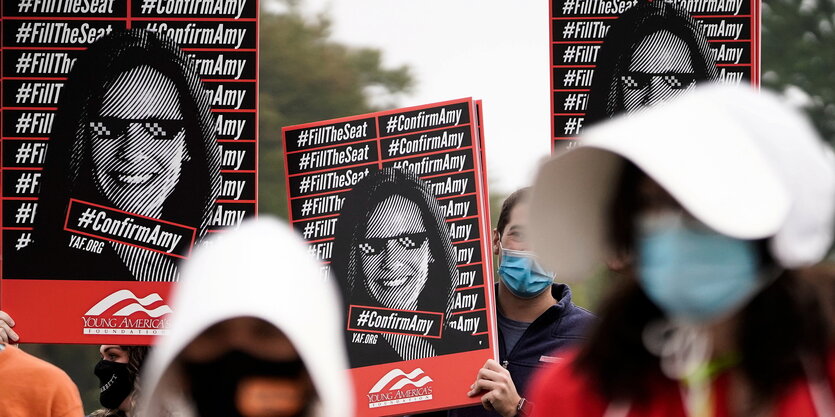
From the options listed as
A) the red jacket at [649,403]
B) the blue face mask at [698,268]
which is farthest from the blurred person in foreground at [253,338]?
the blue face mask at [698,268]

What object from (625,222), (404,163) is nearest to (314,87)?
(404,163)

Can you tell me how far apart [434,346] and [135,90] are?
4.85 feet

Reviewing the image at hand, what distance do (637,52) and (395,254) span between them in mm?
1185

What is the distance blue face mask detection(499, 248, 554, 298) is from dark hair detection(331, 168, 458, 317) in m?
0.26

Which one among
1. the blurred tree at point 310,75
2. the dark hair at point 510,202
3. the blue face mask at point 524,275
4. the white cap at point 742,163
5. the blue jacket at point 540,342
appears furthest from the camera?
the blurred tree at point 310,75

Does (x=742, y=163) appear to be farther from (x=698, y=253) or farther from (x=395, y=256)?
(x=395, y=256)

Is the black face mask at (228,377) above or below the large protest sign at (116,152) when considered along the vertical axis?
below

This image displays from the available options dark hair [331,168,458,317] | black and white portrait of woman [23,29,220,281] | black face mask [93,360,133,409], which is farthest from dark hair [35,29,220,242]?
black face mask [93,360,133,409]

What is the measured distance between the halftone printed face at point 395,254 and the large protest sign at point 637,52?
0.62 m

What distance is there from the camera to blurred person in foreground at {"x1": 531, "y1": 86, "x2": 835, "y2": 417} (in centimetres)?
183

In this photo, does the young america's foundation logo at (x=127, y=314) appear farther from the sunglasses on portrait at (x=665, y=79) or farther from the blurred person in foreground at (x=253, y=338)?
the blurred person in foreground at (x=253, y=338)

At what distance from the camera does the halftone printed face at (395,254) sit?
468 cm

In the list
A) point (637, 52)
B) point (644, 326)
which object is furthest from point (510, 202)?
point (644, 326)

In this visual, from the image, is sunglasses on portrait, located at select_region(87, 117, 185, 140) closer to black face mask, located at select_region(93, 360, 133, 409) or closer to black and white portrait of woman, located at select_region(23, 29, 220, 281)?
black and white portrait of woman, located at select_region(23, 29, 220, 281)
